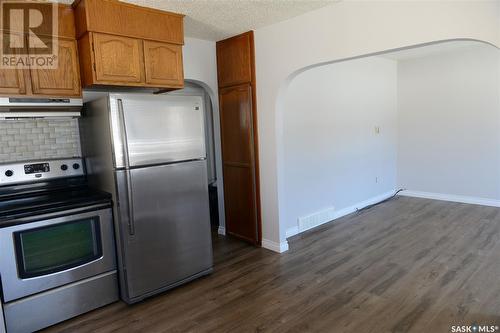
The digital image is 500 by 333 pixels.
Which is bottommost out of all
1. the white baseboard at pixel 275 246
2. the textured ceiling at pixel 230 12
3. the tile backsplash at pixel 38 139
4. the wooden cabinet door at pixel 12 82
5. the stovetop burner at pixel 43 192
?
the white baseboard at pixel 275 246

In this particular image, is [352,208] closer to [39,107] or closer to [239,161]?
[239,161]

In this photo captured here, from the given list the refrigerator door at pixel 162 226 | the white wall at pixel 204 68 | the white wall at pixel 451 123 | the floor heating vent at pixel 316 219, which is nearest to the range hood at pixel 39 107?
the refrigerator door at pixel 162 226

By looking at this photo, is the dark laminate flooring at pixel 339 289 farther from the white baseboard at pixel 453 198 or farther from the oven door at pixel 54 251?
the white baseboard at pixel 453 198

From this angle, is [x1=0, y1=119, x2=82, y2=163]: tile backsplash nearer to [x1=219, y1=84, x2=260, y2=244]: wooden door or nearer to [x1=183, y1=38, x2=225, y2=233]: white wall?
[x1=183, y1=38, x2=225, y2=233]: white wall

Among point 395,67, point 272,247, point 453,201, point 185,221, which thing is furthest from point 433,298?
point 395,67

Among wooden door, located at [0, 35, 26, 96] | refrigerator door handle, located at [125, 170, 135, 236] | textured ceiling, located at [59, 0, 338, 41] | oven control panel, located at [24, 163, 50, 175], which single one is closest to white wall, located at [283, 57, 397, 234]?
textured ceiling, located at [59, 0, 338, 41]

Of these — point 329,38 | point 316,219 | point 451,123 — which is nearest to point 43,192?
point 329,38

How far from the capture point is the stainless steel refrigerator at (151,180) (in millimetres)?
2689

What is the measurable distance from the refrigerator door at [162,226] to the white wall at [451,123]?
4.74 metres

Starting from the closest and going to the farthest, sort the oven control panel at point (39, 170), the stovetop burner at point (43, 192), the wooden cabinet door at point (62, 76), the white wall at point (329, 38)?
the white wall at point (329, 38) → the stovetop burner at point (43, 192) → the wooden cabinet door at point (62, 76) → the oven control panel at point (39, 170)

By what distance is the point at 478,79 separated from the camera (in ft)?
17.8

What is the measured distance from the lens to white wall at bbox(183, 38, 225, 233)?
3896mm

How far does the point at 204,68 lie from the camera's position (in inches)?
160

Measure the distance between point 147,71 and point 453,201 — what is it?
18.1 ft
